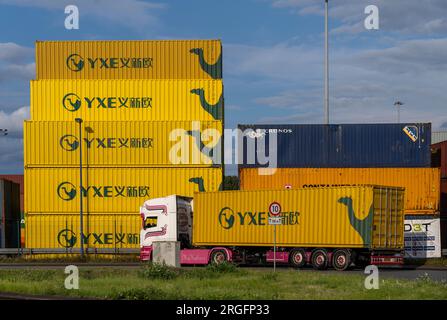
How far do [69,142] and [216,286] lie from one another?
964 inches

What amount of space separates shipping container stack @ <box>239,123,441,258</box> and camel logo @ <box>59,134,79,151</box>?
9781 mm

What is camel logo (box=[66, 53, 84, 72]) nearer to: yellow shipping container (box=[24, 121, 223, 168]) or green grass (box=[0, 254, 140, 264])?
yellow shipping container (box=[24, 121, 223, 168])

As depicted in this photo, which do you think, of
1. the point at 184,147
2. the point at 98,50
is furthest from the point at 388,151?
the point at 98,50

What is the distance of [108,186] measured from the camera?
40.9 meters

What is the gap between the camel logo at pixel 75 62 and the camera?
41.8 m

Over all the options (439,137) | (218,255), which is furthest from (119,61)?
(439,137)

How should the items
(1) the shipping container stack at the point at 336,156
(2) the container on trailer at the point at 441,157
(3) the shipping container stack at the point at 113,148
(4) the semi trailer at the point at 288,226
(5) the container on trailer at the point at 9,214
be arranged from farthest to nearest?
1. (5) the container on trailer at the point at 9,214
2. (2) the container on trailer at the point at 441,157
3. (3) the shipping container stack at the point at 113,148
4. (1) the shipping container stack at the point at 336,156
5. (4) the semi trailer at the point at 288,226

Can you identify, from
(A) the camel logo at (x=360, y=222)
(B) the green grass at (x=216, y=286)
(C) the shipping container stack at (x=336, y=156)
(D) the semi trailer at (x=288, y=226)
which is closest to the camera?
(B) the green grass at (x=216, y=286)

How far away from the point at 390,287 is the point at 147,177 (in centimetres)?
2498

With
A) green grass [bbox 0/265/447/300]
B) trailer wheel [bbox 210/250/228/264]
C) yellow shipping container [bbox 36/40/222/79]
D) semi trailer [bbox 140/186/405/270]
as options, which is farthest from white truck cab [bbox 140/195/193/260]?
yellow shipping container [bbox 36/40/222/79]

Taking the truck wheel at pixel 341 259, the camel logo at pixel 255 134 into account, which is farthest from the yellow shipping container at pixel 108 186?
the truck wheel at pixel 341 259

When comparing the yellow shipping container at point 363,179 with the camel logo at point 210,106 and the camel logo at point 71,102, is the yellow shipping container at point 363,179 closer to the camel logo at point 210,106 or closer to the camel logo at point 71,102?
the camel logo at point 210,106

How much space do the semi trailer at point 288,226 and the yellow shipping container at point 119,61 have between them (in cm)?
1038

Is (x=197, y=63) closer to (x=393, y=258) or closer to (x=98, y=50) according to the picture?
(x=98, y=50)
